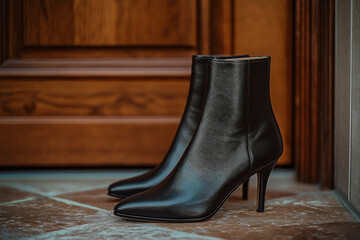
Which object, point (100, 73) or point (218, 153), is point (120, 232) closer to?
point (218, 153)

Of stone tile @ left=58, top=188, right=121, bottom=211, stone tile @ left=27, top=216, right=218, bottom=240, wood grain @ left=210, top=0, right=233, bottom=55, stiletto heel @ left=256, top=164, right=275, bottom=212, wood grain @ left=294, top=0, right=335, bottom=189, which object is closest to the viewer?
stone tile @ left=27, top=216, right=218, bottom=240

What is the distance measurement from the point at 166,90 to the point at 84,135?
0.30 metres

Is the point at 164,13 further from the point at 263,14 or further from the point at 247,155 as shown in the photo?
the point at 247,155

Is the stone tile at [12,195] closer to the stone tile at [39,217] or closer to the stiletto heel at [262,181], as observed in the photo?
the stone tile at [39,217]

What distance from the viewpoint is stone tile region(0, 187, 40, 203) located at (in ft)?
4.22

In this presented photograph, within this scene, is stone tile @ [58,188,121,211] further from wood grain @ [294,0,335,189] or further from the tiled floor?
wood grain @ [294,0,335,189]

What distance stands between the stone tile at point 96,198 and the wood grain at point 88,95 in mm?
338

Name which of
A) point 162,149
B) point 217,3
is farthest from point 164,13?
point 162,149

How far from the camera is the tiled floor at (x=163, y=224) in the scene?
0.93 meters

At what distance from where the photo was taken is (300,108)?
1.52 m

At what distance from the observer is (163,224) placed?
100 centimetres

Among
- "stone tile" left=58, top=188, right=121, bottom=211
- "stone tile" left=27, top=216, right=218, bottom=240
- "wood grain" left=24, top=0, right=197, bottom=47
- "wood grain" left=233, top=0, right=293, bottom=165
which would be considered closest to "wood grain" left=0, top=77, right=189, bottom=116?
"wood grain" left=24, top=0, right=197, bottom=47

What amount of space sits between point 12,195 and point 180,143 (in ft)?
1.57

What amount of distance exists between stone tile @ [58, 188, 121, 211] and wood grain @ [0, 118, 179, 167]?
0.81 feet
